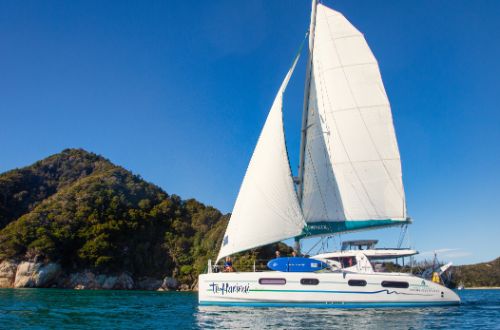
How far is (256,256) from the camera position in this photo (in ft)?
197

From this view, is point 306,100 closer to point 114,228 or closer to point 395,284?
point 395,284

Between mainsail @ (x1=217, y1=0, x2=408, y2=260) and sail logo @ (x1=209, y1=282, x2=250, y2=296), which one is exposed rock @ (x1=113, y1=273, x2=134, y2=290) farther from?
mainsail @ (x1=217, y1=0, x2=408, y2=260)

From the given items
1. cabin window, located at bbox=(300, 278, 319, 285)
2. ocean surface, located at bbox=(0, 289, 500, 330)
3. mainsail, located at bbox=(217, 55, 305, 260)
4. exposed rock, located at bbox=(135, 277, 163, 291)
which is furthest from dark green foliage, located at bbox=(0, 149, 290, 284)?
ocean surface, located at bbox=(0, 289, 500, 330)

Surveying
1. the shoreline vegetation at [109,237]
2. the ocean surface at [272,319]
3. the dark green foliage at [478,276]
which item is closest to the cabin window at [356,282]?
the ocean surface at [272,319]

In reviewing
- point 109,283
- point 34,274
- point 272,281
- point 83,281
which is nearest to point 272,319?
point 272,281

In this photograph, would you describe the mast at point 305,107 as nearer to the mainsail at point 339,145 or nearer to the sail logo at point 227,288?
the mainsail at point 339,145

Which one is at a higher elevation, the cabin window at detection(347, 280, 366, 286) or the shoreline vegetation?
the shoreline vegetation

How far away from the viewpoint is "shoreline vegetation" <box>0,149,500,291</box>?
60.2 metres

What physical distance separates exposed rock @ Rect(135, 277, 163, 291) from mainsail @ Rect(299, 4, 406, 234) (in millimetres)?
51140

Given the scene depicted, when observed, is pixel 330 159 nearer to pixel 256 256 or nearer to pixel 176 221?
pixel 256 256

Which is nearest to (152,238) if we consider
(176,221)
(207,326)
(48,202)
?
(176,221)

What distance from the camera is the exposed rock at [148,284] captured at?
6675cm

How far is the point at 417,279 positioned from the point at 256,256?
41231 mm

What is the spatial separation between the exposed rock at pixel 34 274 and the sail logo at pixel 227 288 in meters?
47.5
